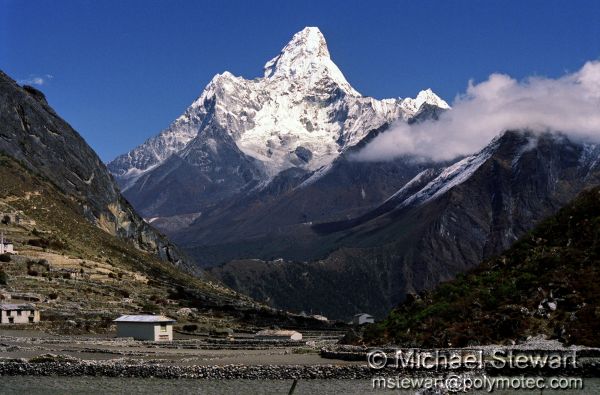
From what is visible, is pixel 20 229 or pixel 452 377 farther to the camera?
pixel 20 229

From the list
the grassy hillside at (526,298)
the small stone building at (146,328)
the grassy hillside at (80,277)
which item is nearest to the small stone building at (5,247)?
the grassy hillside at (80,277)

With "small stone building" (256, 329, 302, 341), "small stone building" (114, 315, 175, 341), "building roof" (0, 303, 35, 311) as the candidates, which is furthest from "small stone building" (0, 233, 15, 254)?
"small stone building" (256, 329, 302, 341)

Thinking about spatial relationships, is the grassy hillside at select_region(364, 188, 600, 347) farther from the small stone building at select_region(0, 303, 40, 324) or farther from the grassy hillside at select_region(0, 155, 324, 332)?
the grassy hillside at select_region(0, 155, 324, 332)

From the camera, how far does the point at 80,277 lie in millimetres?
141000

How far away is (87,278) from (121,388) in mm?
92644

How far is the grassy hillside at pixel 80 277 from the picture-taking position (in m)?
123

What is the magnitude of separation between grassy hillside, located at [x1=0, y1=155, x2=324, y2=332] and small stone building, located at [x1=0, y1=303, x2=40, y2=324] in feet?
7.43

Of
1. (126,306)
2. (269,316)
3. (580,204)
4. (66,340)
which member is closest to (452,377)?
(580,204)

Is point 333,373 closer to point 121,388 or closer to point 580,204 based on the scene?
point 121,388

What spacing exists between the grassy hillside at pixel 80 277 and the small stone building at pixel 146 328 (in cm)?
805

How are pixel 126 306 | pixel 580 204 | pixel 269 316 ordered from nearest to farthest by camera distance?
pixel 580 204
pixel 126 306
pixel 269 316

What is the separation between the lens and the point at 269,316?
170 meters

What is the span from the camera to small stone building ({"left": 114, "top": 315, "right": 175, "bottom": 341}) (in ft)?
326

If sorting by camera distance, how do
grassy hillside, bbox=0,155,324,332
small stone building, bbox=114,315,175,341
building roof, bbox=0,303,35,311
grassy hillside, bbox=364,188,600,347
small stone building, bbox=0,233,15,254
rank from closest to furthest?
1. grassy hillside, bbox=364,188,600,347
2. small stone building, bbox=114,315,175,341
3. building roof, bbox=0,303,35,311
4. grassy hillside, bbox=0,155,324,332
5. small stone building, bbox=0,233,15,254
